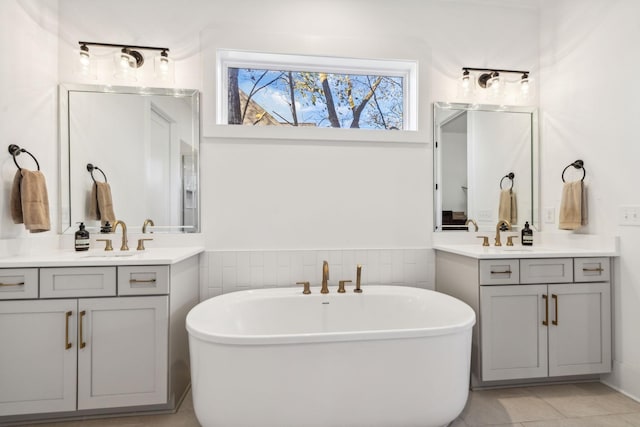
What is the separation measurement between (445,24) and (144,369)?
3051mm

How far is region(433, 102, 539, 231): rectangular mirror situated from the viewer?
2.42 meters

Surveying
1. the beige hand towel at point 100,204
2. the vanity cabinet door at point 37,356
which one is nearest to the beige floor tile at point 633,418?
the vanity cabinet door at point 37,356

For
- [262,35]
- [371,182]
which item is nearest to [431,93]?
[371,182]

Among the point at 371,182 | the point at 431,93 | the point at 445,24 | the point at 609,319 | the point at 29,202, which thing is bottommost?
the point at 609,319

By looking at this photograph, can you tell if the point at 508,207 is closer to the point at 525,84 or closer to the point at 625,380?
the point at 525,84

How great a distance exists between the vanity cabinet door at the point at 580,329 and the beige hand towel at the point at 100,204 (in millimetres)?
2901

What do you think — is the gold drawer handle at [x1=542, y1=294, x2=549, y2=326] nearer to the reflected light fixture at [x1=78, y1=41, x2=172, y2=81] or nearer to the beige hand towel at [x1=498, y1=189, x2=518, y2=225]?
the beige hand towel at [x1=498, y1=189, x2=518, y2=225]

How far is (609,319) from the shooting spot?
198 cm

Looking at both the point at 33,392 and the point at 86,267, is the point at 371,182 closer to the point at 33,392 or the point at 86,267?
the point at 86,267

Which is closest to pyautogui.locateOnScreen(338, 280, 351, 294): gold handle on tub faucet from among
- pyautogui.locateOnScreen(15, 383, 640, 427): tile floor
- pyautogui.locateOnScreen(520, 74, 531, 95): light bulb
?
pyautogui.locateOnScreen(15, 383, 640, 427): tile floor

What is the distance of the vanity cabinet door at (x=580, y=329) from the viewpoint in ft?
6.33

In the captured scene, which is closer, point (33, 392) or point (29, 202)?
point (33, 392)

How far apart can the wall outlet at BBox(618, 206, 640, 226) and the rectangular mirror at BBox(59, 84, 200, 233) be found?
2705 mm

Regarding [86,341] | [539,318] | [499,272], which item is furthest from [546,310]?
[86,341]
